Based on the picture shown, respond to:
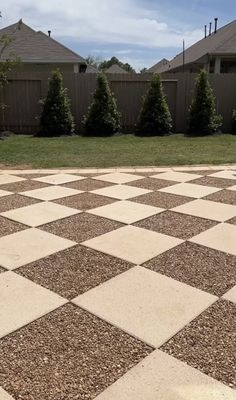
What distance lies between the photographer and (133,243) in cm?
334

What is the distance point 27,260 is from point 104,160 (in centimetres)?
471

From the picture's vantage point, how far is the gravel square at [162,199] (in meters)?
4.52

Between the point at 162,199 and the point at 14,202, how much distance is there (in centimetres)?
175

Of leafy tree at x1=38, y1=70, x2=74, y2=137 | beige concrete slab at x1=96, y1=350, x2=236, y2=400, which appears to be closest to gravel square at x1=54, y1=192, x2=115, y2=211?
beige concrete slab at x1=96, y1=350, x2=236, y2=400

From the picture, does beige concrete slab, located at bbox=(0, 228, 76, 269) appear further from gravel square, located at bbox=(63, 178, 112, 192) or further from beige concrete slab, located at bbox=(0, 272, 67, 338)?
gravel square, located at bbox=(63, 178, 112, 192)

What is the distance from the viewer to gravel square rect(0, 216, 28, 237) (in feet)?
11.7

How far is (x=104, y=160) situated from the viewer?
7.51m

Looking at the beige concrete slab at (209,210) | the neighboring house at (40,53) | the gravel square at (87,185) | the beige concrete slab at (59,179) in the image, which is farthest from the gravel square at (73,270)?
the neighboring house at (40,53)

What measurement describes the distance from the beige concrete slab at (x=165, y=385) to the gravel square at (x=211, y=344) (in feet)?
0.18

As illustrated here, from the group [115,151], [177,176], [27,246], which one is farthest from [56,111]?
[27,246]

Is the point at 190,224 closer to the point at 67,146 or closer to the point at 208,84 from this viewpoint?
the point at 67,146

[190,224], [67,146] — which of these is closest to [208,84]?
[67,146]

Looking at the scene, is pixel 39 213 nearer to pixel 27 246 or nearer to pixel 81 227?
pixel 81 227

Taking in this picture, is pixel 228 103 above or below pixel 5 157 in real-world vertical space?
above
